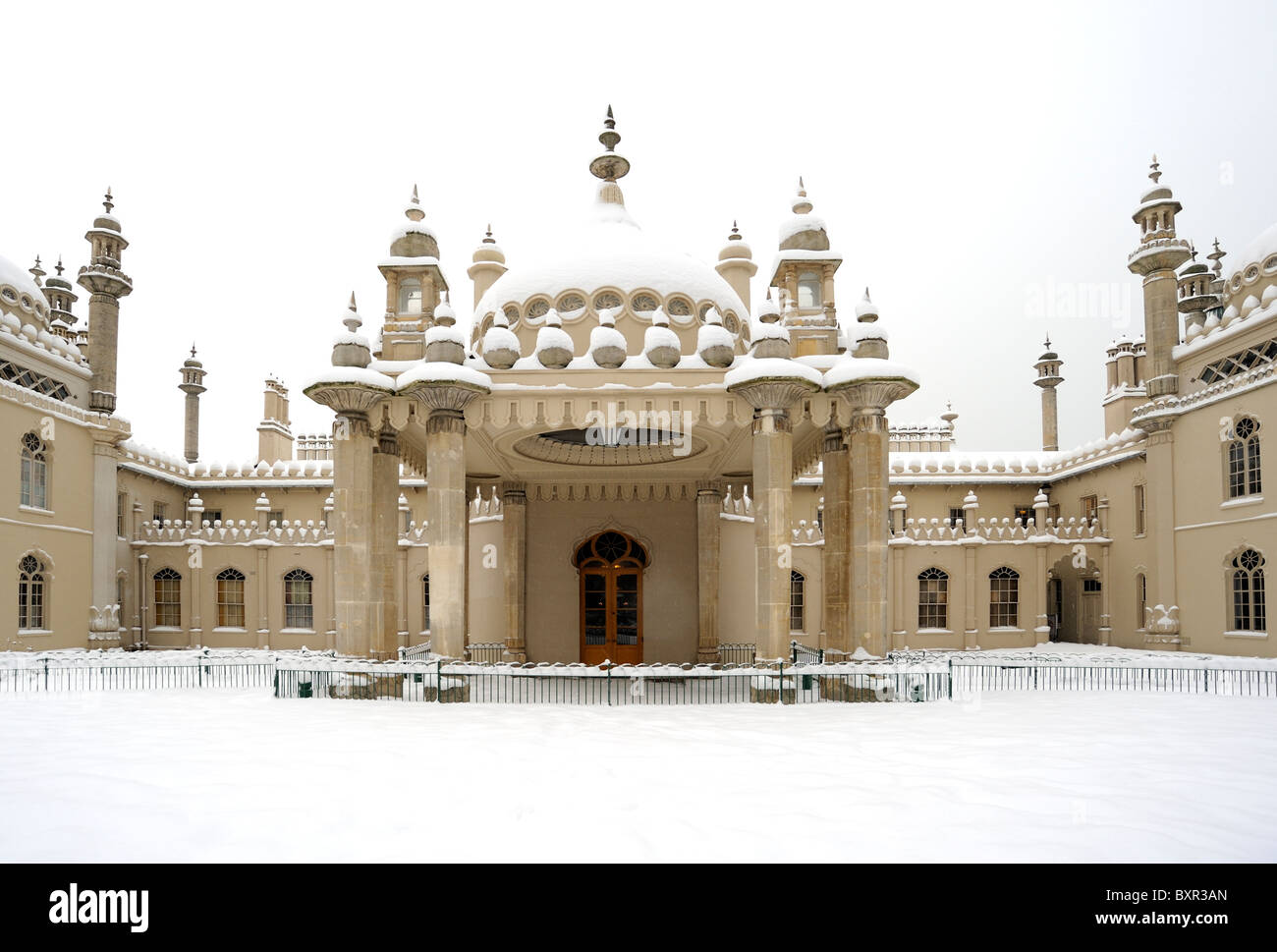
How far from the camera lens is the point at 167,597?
1211 inches

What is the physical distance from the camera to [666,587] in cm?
2302

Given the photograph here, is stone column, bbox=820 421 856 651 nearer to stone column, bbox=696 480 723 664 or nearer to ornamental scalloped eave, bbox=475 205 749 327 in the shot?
ornamental scalloped eave, bbox=475 205 749 327

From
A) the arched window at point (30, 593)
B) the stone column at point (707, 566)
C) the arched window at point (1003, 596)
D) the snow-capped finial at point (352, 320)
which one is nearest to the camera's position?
the snow-capped finial at point (352, 320)

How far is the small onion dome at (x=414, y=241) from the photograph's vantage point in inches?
680

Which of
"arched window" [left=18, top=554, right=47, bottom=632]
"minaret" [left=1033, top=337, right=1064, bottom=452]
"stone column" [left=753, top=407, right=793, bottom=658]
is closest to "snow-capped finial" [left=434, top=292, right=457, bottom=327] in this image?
"stone column" [left=753, top=407, right=793, bottom=658]

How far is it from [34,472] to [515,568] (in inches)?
600

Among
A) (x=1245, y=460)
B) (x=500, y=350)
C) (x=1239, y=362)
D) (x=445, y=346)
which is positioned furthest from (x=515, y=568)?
(x=1239, y=362)

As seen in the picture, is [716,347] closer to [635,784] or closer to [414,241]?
[414,241]

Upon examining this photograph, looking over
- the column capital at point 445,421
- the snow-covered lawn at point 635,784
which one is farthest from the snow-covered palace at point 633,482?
the snow-covered lawn at point 635,784

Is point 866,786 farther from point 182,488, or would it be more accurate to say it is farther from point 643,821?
point 182,488

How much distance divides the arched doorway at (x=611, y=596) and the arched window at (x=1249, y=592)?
55.3 ft

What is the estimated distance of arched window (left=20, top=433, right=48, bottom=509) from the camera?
23906 millimetres

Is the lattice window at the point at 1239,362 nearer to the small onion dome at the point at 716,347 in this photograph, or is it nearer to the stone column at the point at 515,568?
the small onion dome at the point at 716,347

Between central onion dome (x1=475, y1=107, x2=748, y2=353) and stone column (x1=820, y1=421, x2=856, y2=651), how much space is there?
4228 millimetres
